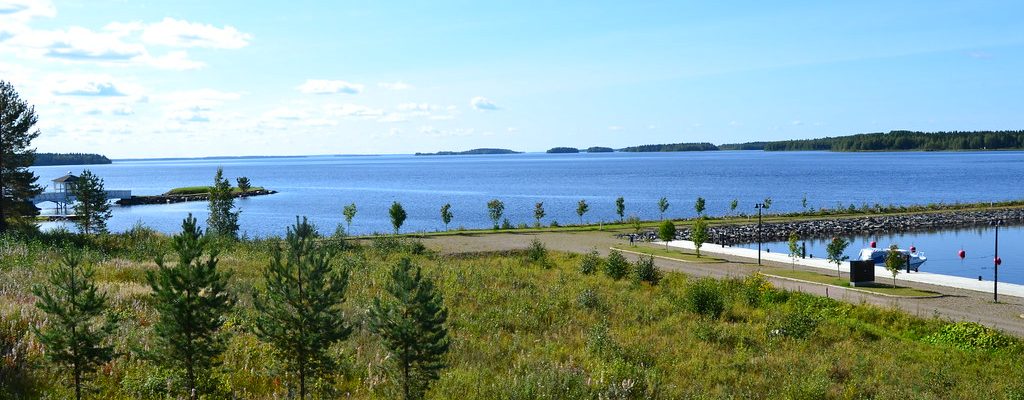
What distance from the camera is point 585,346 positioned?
587 inches

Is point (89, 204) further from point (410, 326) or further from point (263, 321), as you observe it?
point (410, 326)

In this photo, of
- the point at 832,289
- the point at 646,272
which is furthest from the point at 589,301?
the point at 832,289

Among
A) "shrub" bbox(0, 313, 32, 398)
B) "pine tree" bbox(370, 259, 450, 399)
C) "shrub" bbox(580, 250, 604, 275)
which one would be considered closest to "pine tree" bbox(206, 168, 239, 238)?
"shrub" bbox(580, 250, 604, 275)

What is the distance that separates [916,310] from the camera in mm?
23078

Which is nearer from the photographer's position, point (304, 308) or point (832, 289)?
point (304, 308)

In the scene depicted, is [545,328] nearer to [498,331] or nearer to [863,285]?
[498,331]

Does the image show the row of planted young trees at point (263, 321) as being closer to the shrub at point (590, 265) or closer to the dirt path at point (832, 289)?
the dirt path at point (832, 289)

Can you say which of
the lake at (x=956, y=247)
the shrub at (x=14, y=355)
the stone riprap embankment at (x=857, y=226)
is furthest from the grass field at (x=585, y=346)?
the stone riprap embankment at (x=857, y=226)

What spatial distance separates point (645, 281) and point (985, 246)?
34289mm

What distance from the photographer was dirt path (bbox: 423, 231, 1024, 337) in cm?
2272

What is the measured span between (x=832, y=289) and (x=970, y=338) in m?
8.25

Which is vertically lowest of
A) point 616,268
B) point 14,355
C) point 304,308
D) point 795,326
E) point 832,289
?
point 832,289

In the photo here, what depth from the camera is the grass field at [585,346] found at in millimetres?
10789

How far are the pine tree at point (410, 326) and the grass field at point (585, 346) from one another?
87 centimetres
